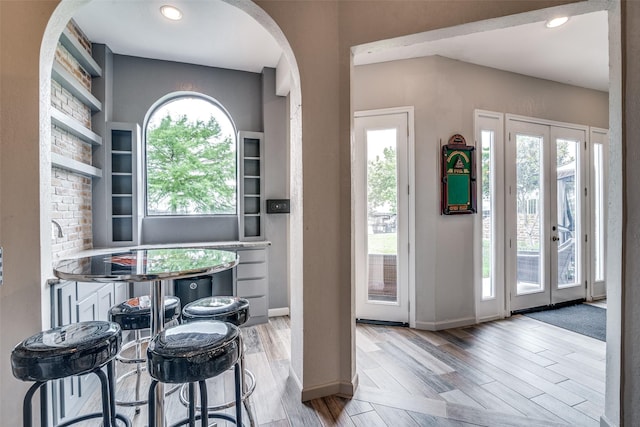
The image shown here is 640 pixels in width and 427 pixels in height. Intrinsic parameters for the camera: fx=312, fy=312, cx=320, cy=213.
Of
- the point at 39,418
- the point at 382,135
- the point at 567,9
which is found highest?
the point at 567,9

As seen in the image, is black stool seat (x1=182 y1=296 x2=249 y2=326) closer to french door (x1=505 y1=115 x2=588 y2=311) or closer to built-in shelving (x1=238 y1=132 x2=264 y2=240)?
built-in shelving (x1=238 y1=132 x2=264 y2=240)

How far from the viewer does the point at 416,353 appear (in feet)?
9.26

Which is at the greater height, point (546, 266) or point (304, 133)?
point (304, 133)

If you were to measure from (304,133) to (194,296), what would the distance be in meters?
2.48

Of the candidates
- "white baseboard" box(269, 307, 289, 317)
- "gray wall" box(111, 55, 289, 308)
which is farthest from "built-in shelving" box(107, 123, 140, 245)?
"white baseboard" box(269, 307, 289, 317)

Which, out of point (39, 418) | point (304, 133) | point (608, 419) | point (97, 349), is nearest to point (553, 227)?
point (608, 419)

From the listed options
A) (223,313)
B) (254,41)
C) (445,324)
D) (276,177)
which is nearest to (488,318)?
(445,324)

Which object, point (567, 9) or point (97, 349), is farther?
point (567, 9)

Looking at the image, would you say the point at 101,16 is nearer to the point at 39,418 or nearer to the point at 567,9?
the point at 39,418

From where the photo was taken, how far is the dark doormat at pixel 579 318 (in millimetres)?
3313

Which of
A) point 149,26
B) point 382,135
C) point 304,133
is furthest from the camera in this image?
point 382,135

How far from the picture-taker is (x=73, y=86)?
2732 millimetres

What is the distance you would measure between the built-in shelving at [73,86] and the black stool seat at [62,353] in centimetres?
211

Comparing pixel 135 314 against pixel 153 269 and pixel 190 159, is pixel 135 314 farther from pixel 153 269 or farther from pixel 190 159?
pixel 190 159
